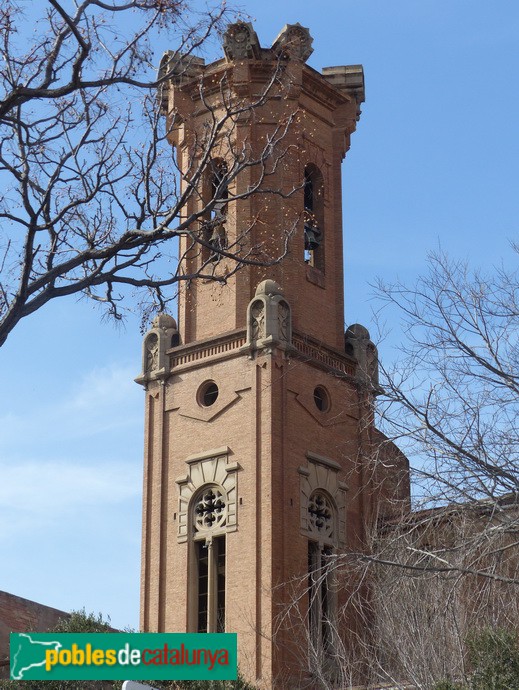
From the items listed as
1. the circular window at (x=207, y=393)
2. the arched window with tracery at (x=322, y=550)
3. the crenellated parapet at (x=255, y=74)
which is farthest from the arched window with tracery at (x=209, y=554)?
the crenellated parapet at (x=255, y=74)

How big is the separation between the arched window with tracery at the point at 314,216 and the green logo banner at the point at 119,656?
22571 mm

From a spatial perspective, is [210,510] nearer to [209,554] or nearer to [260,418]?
[209,554]

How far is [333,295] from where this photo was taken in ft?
136

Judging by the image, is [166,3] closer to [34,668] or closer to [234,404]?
[34,668]

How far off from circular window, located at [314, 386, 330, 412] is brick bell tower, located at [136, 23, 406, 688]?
39 millimetres

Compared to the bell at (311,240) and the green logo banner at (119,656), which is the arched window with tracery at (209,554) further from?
the green logo banner at (119,656)

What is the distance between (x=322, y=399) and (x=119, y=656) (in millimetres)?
22279

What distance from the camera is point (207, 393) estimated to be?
3959cm

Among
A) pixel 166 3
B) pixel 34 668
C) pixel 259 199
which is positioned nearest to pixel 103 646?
pixel 34 668

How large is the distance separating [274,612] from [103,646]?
58.1ft

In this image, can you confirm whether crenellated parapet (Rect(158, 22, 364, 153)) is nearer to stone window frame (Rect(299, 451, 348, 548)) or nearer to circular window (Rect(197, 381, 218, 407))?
circular window (Rect(197, 381, 218, 407))

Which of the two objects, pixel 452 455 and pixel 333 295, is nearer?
pixel 452 455

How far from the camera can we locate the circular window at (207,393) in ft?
129

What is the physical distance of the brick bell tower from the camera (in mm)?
36344
